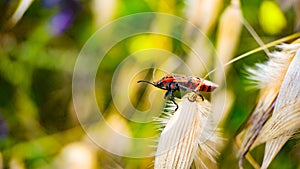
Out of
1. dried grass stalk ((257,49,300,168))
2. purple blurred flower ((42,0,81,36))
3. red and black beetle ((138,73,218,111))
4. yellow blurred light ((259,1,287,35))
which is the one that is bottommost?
dried grass stalk ((257,49,300,168))

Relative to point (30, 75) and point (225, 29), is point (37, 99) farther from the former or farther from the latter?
point (225, 29)

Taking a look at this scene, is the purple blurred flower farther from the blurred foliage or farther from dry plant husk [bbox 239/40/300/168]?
dry plant husk [bbox 239/40/300/168]

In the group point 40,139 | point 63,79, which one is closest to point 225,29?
point 63,79

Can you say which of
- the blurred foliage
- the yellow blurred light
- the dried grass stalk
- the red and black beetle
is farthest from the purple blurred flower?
the dried grass stalk

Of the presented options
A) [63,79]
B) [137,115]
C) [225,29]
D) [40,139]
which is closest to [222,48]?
[225,29]

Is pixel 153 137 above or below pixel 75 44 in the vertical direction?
below

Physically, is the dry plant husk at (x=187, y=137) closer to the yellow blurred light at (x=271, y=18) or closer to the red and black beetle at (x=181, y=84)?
the red and black beetle at (x=181, y=84)
